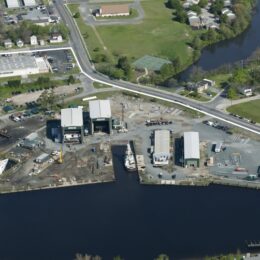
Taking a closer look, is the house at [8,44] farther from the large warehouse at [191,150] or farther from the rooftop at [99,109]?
the large warehouse at [191,150]

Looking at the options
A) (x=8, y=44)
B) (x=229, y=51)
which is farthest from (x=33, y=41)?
(x=229, y=51)

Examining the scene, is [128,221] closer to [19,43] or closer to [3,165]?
[3,165]

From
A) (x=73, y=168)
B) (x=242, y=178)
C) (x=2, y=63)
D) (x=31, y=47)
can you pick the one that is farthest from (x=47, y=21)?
(x=242, y=178)

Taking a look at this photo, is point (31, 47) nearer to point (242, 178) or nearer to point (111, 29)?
point (111, 29)

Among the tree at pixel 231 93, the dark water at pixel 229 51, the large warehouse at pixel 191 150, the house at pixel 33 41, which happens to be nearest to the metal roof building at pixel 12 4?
the house at pixel 33 41

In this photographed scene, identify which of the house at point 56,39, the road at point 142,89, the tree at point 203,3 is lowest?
the tree at point 203,3

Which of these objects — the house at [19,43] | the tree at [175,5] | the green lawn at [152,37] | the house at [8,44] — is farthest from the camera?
the tree at [175,5]
